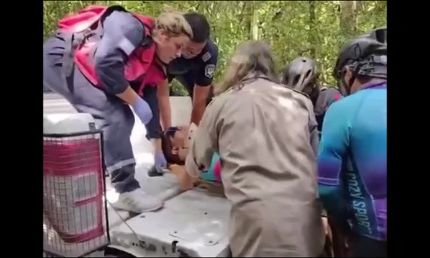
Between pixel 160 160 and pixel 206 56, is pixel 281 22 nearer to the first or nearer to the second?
pixel 206 56

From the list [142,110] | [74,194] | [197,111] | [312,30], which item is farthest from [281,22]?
[74,194]

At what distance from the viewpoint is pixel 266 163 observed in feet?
3.59

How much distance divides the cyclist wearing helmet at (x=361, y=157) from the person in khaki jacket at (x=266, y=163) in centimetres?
5

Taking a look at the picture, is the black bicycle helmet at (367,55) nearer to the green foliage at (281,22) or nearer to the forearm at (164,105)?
the green foliage at (281,22)

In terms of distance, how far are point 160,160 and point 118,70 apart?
0.87 feet

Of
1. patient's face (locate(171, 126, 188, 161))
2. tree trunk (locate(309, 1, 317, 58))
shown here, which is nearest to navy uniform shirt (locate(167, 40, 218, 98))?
patient's face (locate(171, 126, 188, 161))

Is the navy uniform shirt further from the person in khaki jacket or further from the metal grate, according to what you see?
the metal grate

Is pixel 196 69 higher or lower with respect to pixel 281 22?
lower

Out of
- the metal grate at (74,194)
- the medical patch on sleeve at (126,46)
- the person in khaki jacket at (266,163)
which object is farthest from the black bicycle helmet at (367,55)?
the metal grate at (74,194)

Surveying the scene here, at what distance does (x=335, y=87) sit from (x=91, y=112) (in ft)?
2.11

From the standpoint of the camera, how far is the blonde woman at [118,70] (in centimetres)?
120

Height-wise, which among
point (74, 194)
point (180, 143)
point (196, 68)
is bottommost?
point (74, 194)

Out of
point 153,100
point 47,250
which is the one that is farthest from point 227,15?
point 47,250

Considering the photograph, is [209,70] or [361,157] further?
[209,70]
